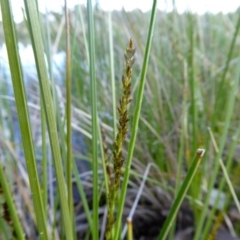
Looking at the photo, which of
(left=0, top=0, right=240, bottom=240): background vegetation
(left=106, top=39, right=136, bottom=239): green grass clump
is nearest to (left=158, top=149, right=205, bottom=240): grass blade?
(left=106, top=39, right=136, bottom=239): green grass clump

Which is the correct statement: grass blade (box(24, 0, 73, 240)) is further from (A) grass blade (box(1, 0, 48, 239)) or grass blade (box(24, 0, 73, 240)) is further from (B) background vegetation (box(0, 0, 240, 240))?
(B) background vegetation (box(0, 0, 240, 240))

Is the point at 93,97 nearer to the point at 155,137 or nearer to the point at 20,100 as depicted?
the point at 20,100

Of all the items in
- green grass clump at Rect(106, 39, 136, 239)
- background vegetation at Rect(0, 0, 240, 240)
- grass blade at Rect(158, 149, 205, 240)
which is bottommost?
background vegetation at Rect(0, 0, 240, 240)

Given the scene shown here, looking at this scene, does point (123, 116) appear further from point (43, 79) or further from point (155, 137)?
point (155, 137)

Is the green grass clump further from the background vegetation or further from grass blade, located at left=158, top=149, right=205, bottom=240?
the background vegetation

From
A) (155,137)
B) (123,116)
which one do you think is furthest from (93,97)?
(155,137)

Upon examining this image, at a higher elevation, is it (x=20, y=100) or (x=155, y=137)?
(x=20, y=100)

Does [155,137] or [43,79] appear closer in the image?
[43,79]

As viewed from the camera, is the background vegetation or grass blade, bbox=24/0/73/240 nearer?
grass blade, bbox=24/0/73/240

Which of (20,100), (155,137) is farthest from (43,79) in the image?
(155,137)

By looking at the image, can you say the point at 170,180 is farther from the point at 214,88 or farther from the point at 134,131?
the point at 134,131

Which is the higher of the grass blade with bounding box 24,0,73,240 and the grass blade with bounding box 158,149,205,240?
the grass blade with bounding box 24,0,73,240
